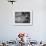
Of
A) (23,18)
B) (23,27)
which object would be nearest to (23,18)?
(23,18)

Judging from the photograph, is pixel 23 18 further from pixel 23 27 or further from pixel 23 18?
pixel 23 27

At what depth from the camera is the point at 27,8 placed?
5082 millimetres

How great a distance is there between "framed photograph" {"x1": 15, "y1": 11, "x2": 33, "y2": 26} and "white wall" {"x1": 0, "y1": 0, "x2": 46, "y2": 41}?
12 centimetres

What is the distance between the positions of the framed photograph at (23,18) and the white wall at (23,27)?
0.12 m

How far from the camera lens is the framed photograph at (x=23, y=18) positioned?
16.7ft

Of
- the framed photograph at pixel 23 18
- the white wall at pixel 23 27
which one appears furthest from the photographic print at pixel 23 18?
the white wall at pixel 23 27

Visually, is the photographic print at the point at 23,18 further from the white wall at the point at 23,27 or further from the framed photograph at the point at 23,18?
the white wall at the point at 23,27

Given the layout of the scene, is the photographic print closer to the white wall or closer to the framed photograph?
the framed photograph

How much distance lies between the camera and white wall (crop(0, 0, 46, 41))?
5078mm

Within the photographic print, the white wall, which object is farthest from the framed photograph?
the white wall

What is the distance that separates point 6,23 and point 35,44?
1870 mm

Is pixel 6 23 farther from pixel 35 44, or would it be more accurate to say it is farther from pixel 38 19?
pixel 35 44

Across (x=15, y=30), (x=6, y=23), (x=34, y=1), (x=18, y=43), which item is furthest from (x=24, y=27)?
(x=18, y=43)

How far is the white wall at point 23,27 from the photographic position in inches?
200
